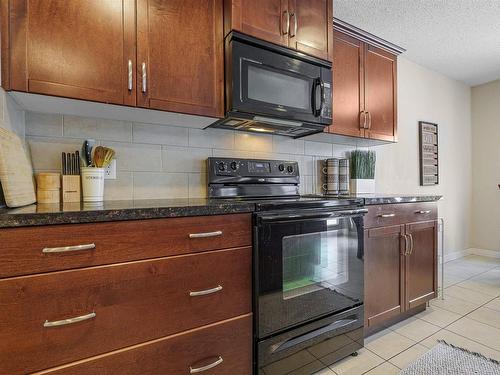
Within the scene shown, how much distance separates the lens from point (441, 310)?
2.24 m

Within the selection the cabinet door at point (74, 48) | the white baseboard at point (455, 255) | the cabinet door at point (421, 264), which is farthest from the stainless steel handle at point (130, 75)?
the white baseboard at point (455, 255)

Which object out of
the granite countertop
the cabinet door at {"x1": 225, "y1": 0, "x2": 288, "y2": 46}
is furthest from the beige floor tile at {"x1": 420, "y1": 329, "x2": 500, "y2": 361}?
the cabinet door at {"x1": 225, "y1": 0, "x2": 288, "y2": 46}

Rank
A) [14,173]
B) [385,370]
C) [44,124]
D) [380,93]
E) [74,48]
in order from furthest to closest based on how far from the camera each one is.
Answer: [380,93] → [385,370] → [44,124] → [74,48] → [14,173]

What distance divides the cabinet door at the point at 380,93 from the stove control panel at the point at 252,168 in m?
0.74

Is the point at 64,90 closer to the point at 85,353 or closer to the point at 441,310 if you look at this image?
the point at 85,353

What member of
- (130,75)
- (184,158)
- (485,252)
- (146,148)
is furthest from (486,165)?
(130,75)

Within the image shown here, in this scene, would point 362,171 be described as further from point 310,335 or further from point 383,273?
point 310,335

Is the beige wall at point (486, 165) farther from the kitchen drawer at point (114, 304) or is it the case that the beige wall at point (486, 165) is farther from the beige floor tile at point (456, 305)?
the kitchen drawer at point (114, 304)

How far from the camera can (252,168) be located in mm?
1893

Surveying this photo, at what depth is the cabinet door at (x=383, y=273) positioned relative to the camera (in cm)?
174

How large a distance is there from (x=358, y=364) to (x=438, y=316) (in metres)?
1.04

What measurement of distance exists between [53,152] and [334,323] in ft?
5.97

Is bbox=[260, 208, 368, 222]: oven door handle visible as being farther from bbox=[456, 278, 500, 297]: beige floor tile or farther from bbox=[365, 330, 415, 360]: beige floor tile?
bbox=[456, 278, 500, 297]: beige floor tile

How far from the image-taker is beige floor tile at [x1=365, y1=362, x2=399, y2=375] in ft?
4.88
